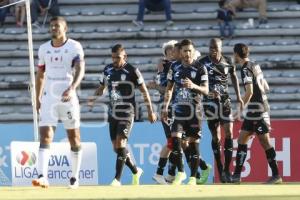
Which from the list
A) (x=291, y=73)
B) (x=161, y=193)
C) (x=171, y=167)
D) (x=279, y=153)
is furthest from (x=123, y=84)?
(x=291, y=73)

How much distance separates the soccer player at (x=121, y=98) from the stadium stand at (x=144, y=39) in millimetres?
7168

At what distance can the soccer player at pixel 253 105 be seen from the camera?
15.4 metres

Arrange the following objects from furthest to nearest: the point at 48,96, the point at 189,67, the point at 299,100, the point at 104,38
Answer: the point at 104,38, the point at 299,100, the point at 189,67, the point at 48,96

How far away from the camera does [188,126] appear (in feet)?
48.6

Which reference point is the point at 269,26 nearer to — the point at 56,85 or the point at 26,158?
the point at 26,158

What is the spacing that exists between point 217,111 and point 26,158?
154 inches

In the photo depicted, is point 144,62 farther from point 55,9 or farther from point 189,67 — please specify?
point 189,67

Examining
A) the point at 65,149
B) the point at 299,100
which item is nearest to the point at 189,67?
the point at 65,149

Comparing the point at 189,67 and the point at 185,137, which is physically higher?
the point at 189,67

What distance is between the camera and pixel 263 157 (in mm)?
18047

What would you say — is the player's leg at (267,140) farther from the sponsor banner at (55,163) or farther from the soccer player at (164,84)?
the sponsor banner at (55,163)

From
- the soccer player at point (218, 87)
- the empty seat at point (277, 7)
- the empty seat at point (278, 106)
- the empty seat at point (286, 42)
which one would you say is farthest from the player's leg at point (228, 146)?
the empty seat at point (277, 7)

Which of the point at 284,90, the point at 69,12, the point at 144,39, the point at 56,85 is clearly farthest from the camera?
the point at 69,12

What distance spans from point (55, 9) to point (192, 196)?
12525mm
